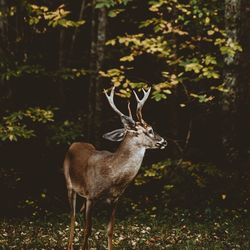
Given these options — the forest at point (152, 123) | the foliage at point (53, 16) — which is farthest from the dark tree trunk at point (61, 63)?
the foliage at point (53, 16)

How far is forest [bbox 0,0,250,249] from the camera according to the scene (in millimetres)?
11766

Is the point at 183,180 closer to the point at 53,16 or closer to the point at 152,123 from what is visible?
the point at 152,123

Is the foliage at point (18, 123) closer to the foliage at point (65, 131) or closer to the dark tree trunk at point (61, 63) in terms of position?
the foliage at point (65, 131)

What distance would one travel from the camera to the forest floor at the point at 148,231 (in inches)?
388

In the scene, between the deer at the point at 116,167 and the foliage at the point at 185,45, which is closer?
the deer at the point at 116,167

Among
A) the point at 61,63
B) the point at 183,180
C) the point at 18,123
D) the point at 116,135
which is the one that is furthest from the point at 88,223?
the point at 61,63

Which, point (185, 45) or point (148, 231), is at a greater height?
point (185, 45)

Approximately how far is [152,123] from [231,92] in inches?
136

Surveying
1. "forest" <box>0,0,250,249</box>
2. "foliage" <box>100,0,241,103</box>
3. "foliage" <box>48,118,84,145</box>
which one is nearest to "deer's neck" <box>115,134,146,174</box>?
"forest" <box>0,0,250,249</box>

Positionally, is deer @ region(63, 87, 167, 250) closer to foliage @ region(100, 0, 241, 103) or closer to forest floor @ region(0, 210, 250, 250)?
forest floor @ region(0, 210, 250, 250)

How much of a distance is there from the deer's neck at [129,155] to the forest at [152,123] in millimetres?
2135

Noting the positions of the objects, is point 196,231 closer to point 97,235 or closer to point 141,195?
point 97,235

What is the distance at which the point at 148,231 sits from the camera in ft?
36.3

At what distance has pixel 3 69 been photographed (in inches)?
500
